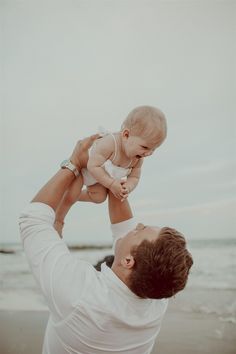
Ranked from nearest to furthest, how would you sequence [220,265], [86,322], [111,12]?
1. [86,322]
2. [111,12]
3. [220,265]

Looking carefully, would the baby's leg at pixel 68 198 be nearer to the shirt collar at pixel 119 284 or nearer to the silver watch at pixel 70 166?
the silver watch at pixel 70 166

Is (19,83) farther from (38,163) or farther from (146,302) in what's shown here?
(146,302)

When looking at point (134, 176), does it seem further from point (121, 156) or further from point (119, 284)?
point (119, 284)

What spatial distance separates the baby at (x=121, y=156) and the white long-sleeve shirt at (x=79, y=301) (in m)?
0.20

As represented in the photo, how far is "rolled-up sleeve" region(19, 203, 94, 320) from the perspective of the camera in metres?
1.27

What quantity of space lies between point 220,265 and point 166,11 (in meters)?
1.36

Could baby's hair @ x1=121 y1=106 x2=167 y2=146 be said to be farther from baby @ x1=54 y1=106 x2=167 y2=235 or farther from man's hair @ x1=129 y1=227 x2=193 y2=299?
man's hair @ x1=129 y1=227 x2=193 y2=299

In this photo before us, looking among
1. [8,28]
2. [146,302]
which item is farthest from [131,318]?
[8,28]

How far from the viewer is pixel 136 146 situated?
1.46 metres

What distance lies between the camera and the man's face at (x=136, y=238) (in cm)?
135

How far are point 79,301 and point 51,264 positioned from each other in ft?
0.41

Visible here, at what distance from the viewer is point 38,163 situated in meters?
2.22

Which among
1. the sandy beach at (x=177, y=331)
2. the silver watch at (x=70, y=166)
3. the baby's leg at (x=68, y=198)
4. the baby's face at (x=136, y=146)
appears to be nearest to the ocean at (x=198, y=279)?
the sandy beach at (x=177, y=331)

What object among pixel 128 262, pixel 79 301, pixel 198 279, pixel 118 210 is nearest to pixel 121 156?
pixel 118 210
